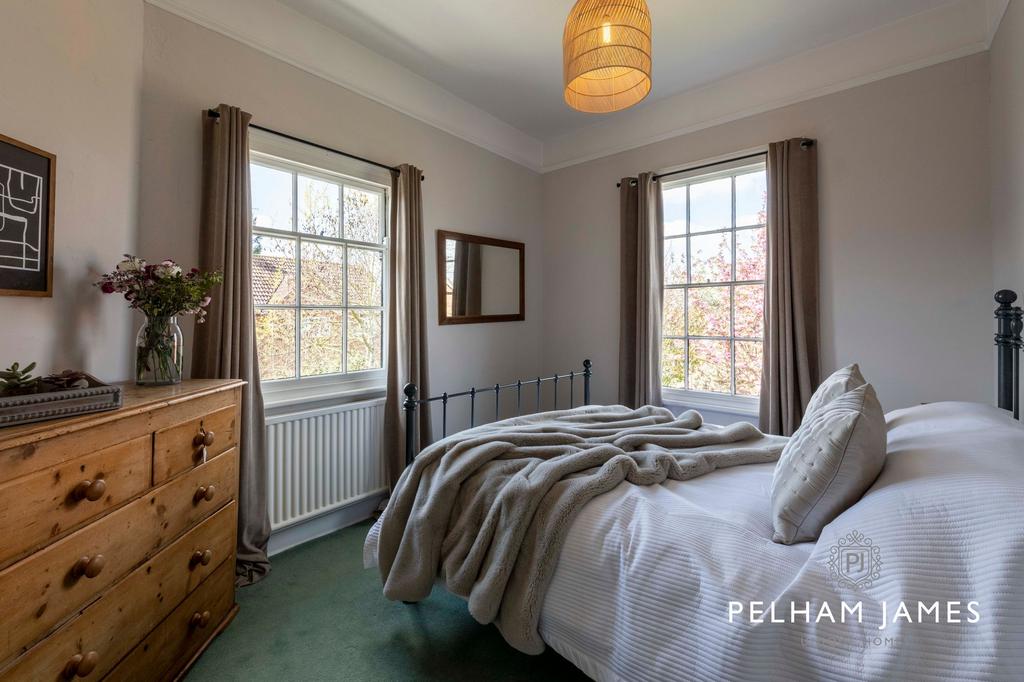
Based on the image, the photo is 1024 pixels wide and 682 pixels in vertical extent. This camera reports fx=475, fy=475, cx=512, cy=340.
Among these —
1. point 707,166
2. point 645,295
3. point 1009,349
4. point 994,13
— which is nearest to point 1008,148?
point 994,13

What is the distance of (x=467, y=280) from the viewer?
364 centimetres

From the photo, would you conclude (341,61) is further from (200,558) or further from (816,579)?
(816,579)

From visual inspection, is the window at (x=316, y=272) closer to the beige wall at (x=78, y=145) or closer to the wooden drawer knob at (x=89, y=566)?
the beige wall at (x=78, y=145)

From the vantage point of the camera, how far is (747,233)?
3.25 meters

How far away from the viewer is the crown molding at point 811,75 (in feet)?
8.18

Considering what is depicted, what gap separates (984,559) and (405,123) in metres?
3.39

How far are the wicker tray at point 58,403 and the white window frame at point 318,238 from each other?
1.23 meters

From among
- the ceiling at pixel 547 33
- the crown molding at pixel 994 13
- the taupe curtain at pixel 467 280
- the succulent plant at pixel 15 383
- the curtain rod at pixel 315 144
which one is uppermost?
the ceiling at pixel 547 33

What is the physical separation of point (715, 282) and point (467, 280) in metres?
1.82

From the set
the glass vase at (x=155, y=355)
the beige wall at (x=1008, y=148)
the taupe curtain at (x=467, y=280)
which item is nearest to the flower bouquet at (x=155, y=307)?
the glass vase at (x=155, y=355)

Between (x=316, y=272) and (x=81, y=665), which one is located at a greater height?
(x=316, y=272)

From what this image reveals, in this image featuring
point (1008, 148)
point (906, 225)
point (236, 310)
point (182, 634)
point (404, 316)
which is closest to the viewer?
point (182, 634)

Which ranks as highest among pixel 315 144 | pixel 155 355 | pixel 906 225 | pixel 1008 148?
pixel 315 144

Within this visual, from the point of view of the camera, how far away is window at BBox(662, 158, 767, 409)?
323 cm
